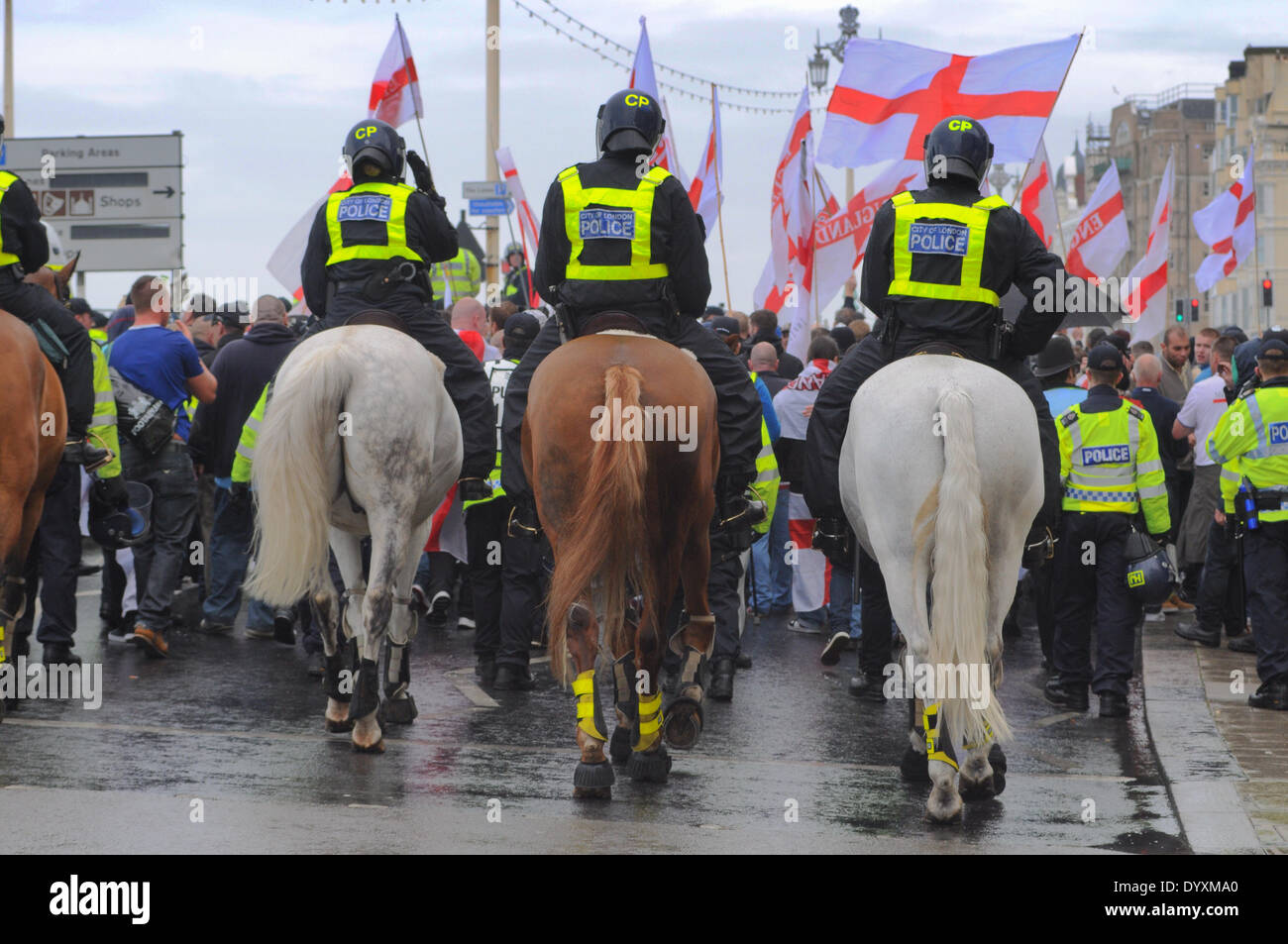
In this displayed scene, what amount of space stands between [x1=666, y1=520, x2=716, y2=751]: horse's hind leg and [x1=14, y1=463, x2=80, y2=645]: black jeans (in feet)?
13.9

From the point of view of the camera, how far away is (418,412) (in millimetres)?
8219

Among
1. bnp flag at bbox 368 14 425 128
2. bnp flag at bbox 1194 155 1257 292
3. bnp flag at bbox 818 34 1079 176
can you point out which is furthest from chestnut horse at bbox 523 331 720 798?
bnp flag at bbox 1194 155 1257 292

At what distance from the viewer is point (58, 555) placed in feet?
34.1

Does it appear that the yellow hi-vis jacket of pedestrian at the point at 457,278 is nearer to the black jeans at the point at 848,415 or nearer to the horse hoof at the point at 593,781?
the black jeans at the point at 848,415

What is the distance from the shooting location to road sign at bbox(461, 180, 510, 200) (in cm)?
2194

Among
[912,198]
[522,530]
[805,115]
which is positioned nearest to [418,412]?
[522,530]

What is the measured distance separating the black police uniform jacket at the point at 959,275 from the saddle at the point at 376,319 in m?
2.32

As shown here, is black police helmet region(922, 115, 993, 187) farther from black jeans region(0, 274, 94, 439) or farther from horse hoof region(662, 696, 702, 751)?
black jeans region(0, 274, 94, 439)

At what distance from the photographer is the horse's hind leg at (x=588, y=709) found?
7266 mm

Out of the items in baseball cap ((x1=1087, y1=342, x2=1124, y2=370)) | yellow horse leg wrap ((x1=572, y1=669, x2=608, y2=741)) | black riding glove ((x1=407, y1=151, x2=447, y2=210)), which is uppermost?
black riding glove ((x1=407, y1=151, x2=447, y2=210))

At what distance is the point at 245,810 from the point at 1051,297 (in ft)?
13.1

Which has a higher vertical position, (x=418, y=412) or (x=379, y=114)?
(x=379, y=114)

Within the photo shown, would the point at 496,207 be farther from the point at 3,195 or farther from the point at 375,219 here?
the point at 3,195

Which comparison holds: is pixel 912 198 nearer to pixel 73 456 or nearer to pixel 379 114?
pixel 73 456
